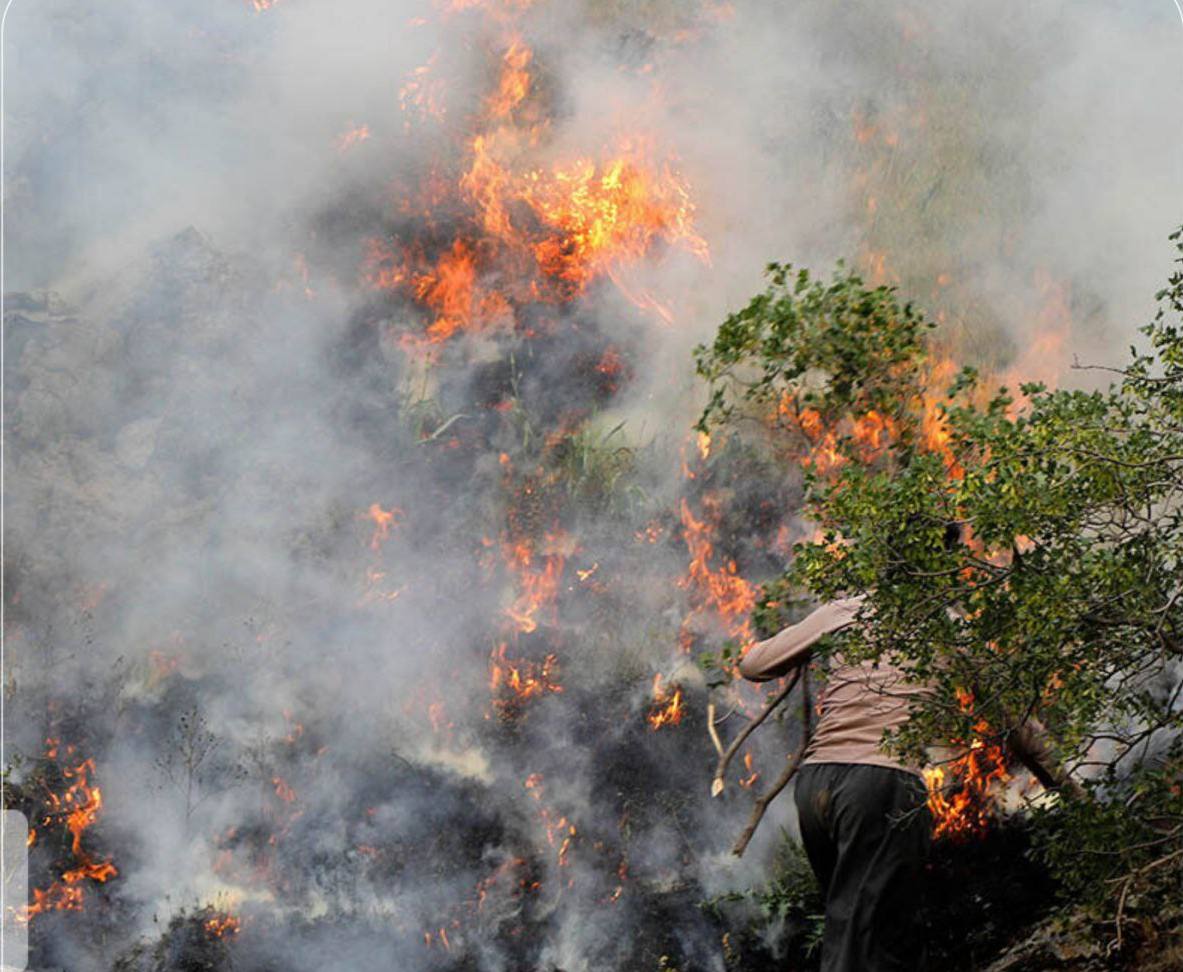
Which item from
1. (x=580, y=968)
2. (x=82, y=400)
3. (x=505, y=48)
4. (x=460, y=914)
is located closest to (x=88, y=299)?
(x=82, y=400)

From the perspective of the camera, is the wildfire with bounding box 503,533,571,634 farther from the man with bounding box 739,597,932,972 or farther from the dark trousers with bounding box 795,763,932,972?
the dark trousers with bounding box 795,763,932,972

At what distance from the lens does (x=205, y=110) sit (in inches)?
407

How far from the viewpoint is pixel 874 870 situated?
4602 millimetres

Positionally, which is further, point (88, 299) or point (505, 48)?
point (505, 48)

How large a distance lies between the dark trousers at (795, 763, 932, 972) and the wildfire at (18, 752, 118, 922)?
4.88 metres

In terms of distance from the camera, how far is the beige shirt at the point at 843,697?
4.75 metres

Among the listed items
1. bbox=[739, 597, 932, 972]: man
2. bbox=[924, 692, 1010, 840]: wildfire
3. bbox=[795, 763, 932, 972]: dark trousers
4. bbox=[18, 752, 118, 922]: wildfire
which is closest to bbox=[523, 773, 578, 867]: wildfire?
bbox=[924, 692, 1010, 840]: wildfire

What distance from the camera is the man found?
15.0 feet

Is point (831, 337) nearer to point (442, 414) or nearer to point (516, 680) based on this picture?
point (516, 680)

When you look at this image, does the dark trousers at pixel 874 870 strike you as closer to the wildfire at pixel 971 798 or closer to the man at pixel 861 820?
the man at pixel 861 820

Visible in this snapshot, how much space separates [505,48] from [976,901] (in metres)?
7.71

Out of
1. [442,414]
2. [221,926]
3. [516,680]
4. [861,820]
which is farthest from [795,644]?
[442,414]

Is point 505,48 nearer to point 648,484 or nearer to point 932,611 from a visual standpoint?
point 648,484

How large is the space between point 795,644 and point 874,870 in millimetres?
900
